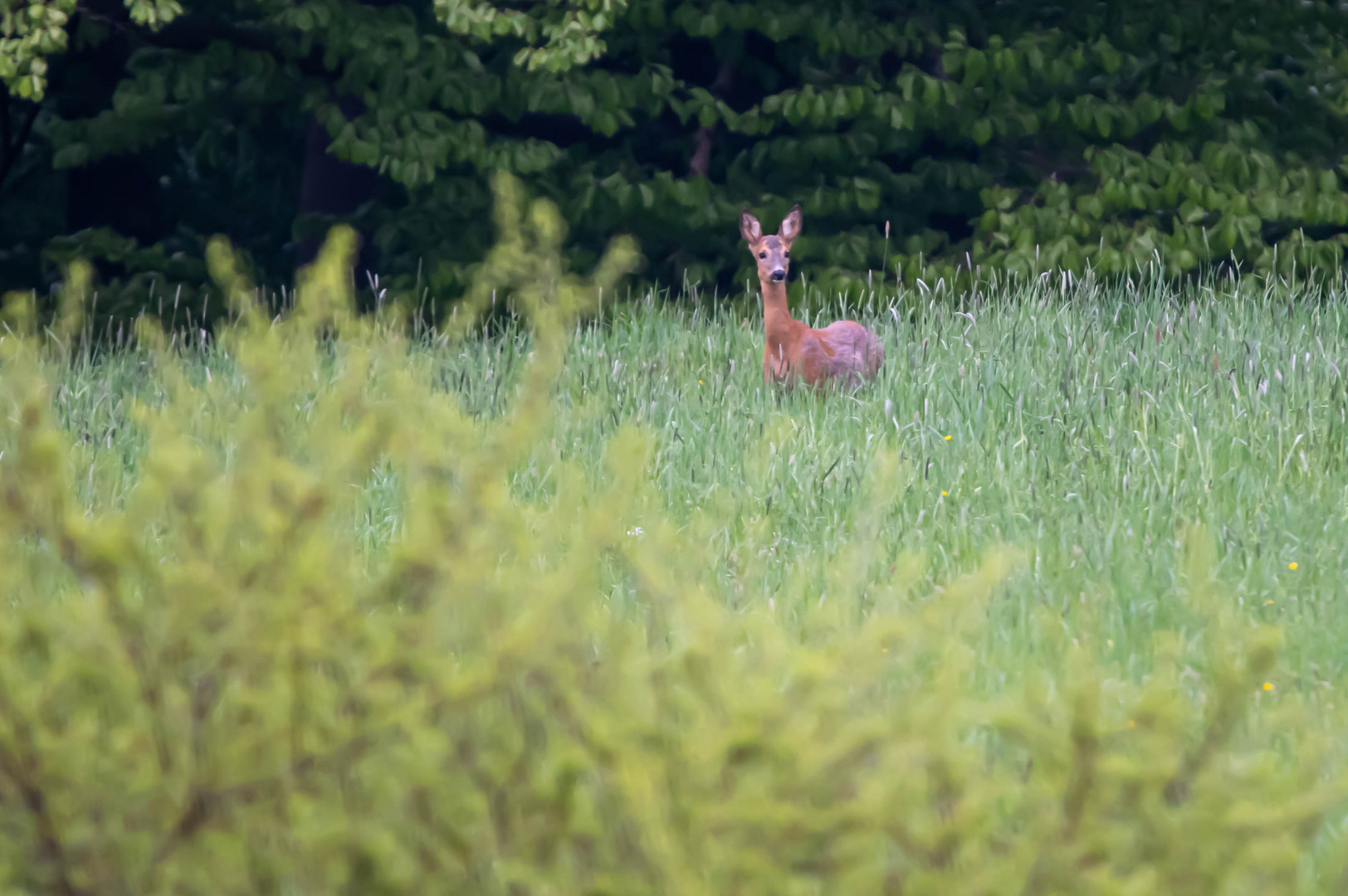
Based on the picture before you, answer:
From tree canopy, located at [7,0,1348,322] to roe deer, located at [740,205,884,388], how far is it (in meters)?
3.26

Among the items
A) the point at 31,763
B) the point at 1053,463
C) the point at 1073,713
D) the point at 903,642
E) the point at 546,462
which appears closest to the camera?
the point at 1073,713

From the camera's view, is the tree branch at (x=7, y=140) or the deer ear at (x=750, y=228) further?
the tree branch at (x=7, y=140)

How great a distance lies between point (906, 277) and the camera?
39.8ft

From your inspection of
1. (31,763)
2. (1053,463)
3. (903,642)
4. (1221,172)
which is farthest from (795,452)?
(1221,172)

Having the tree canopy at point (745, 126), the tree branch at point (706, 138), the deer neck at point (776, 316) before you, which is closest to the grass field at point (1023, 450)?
the deer neck at point (776, 316)

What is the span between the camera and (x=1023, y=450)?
5.68 m

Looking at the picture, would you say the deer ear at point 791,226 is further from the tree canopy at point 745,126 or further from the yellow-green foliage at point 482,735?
the yellow-green foliage at point 482,735

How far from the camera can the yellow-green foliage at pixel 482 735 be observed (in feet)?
6.29

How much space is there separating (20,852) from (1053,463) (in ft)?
14.4

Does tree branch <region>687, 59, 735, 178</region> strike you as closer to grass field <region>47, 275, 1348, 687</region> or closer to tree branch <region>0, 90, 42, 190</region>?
grass field <region>47, 275, 1348, 687</region>

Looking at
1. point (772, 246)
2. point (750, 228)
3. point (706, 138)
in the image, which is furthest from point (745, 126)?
point (772, 246)

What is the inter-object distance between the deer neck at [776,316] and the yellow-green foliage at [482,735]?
5.27 m

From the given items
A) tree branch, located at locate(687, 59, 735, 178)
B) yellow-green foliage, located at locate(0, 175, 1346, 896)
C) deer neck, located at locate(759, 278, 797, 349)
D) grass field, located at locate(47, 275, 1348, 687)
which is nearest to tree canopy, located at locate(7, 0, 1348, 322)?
tree branch, located at locate(687, 59, 735, 178)

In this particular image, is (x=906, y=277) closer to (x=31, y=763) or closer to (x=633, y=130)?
(x=633, y=130)
